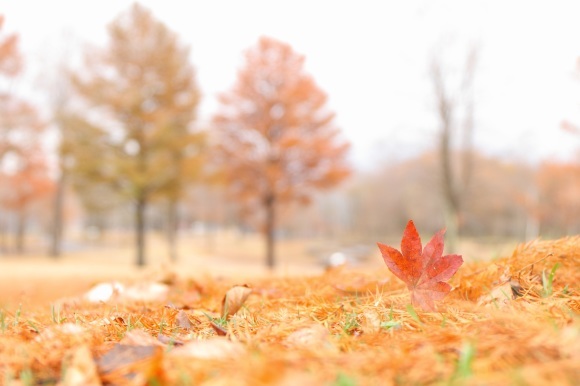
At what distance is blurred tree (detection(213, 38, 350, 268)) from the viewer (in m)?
12.2

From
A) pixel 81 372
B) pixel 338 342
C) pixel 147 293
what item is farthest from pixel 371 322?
pixel 147 293

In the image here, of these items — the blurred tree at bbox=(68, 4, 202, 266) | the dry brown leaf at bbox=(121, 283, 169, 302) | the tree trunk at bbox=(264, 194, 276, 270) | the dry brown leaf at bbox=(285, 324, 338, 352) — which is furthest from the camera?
the tree trunk at bbox=(264, 194, 276, 270)

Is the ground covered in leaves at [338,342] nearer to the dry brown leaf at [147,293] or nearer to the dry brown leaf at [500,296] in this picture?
the dry brown leaf at [500,296]

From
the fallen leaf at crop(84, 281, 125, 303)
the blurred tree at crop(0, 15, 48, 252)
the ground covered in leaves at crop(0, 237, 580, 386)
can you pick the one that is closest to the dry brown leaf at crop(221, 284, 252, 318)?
the ground covered in leaves at crop(0, 237, 580, 386)

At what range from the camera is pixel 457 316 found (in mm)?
565

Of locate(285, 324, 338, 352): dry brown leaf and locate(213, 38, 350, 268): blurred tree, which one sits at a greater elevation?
locate(213, 38, 350, 268): blurred tree

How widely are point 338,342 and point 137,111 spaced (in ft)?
40.7

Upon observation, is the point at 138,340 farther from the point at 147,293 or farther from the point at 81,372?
the point at 147,293

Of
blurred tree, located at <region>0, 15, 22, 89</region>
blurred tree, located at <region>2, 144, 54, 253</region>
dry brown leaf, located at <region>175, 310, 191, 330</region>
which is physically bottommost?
dry brown leaf, located at <region>175, 310, 191, 330</region>

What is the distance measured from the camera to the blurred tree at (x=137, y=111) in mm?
11492

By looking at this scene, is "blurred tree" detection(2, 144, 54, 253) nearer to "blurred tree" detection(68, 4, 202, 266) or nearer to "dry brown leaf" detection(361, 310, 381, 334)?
"blurred tree" detection(68, 4, 202, 266)

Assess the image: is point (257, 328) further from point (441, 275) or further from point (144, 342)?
point (441, 275)

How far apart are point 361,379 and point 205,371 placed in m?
0.14

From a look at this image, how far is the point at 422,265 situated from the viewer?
655 mm
